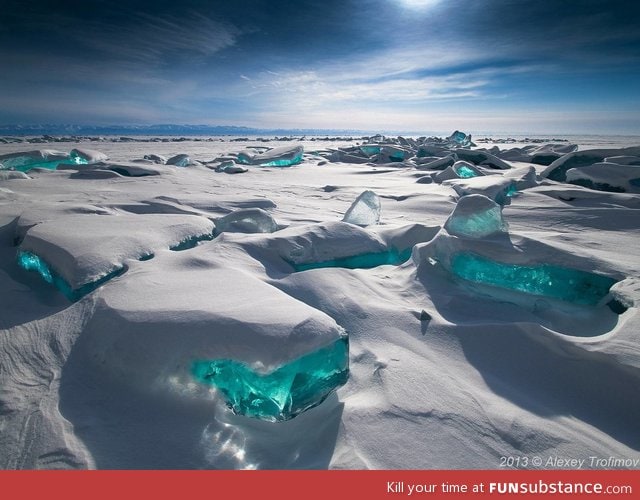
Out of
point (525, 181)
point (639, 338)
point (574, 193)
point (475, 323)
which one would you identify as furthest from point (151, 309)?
point (525, 181)

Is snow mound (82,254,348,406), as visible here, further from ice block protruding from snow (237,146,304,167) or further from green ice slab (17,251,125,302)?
ice block protruding from snow (237,146,304,167)

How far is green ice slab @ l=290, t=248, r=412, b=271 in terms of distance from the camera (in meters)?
1.92

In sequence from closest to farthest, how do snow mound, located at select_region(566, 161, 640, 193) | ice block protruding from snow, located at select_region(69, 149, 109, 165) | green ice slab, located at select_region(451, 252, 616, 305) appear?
green ice slab, located at select_region(451, 252, 616, 305)
snow mound, located at select_region(566, 161, 640, 193)
ice block protruding from snow, located at select_region(69, 149, 109, 165)

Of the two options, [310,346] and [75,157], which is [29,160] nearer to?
[75,157]

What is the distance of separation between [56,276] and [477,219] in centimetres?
217

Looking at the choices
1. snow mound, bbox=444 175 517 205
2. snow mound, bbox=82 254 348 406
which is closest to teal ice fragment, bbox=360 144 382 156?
snow mound, bbox=444 175 517 205

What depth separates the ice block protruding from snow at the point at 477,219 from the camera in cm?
192

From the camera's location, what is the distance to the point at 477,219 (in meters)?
1.95

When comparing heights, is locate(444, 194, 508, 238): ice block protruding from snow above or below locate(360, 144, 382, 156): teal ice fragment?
below

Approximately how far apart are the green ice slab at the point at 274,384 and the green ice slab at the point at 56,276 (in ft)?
2.38

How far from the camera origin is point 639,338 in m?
1.18

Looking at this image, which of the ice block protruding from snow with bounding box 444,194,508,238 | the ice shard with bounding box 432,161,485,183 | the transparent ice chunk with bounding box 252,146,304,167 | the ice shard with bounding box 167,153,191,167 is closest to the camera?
the ice block protruding from snow with bounding box 444,194,508,238

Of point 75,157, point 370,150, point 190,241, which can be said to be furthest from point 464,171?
point 75,157

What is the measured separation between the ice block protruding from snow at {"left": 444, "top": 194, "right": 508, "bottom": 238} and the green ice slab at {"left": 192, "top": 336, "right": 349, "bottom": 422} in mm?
1294
